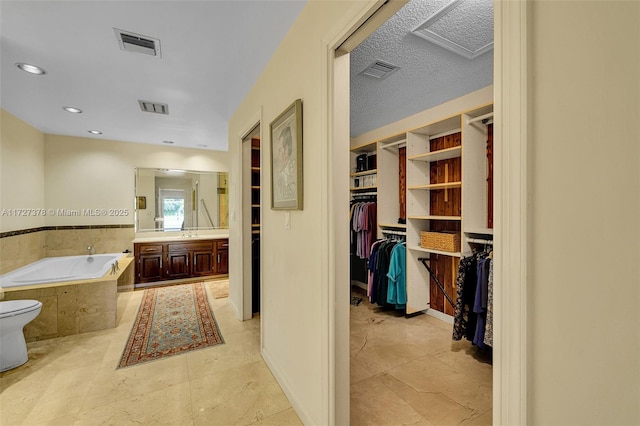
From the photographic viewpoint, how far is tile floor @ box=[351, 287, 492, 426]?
183cm

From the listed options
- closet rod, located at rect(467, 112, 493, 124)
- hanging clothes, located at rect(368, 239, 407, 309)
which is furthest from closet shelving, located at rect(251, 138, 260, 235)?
closet rod, located at rect(467, 112, 493, 124)

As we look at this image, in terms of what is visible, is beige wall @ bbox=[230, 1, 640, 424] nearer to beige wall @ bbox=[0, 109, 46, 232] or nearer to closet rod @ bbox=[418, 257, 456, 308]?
closet rod @ bbox=[418, 257, 456, 308]

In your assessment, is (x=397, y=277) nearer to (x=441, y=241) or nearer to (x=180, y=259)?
(x=441, y=241)

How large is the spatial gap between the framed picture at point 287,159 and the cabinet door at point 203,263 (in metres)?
3.61

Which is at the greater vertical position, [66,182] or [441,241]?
[66,182]

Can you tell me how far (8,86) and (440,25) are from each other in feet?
13.1

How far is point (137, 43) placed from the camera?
2084 mm

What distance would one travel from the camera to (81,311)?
3.07 metres

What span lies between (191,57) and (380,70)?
1545 millimetres

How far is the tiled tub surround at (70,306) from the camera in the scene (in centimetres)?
289
